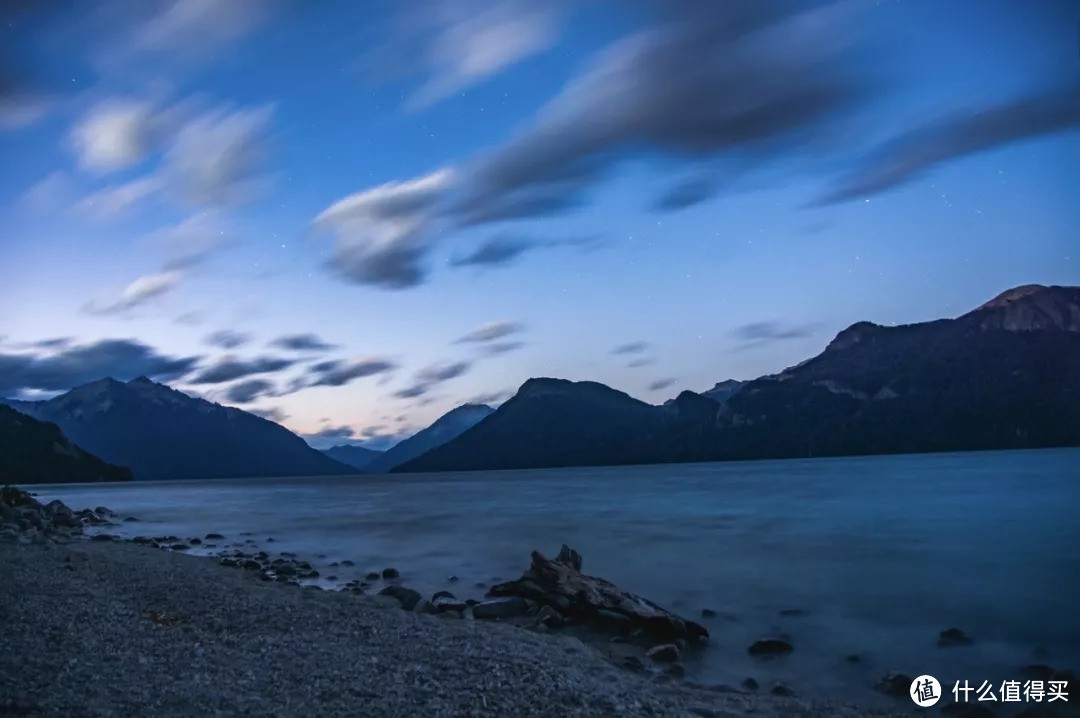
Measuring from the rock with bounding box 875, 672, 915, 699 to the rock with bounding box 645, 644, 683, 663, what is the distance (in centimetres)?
362

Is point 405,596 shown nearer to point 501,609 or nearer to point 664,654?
point 501,609

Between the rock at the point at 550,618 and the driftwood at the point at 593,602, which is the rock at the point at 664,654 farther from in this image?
the rock at the point at 550,618

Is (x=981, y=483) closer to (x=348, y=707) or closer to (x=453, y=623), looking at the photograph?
(x=453, y=623)

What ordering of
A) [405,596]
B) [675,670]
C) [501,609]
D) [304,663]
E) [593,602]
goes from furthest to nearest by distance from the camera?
1. [405,596]
2. [501,609]
3. [593,602]
4. [675,670]
5. [304,663]

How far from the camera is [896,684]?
491 inches

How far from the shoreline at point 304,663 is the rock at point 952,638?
582 centimetres

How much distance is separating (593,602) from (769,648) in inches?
161

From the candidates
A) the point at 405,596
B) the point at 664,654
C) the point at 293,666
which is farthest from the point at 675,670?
the point at 405,596

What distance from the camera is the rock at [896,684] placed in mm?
12297

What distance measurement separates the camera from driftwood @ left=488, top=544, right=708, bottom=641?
51.3ft

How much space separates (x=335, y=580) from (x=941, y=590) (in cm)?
2016

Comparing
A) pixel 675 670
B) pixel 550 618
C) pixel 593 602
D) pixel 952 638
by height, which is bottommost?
pixel 952 638

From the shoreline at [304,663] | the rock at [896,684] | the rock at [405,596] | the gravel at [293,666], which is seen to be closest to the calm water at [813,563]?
the rock at [896,684]

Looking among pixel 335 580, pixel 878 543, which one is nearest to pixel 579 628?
pixel 335 580
